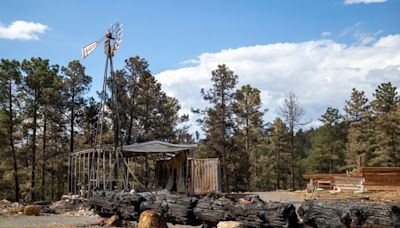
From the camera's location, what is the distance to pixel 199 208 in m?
11.0

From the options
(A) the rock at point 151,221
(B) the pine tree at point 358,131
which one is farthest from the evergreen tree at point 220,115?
(A) the rock at point 151,221

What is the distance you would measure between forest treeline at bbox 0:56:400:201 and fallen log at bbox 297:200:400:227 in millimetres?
16031

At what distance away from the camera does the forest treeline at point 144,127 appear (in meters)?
30.5

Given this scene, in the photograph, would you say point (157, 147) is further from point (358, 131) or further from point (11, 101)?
point (358, 131)

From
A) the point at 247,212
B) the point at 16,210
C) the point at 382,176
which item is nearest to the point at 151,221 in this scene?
the point at 247,212

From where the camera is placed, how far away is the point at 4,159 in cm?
3050

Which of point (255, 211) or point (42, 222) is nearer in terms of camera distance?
point (255, 211)

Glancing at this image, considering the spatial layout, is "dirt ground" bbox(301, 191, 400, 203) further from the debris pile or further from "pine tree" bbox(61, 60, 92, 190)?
"pine tree" bbox(61, 60, 92, 190)

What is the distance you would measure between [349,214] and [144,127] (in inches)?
1073

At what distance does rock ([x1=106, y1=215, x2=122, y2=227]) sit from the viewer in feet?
43.2

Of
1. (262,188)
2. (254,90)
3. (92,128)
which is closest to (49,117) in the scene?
(92,128)

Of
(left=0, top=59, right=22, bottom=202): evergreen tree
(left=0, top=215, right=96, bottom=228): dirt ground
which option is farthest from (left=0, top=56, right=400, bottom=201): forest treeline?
(left=0, top=215, right=96, bottom=228): dirt ground

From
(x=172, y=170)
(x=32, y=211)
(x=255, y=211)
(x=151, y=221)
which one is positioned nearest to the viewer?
(x=255, y=211)

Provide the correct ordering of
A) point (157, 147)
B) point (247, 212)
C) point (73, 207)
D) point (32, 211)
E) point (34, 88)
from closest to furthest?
1. point (247, 212)
2. point (32, 211)
3. point (73, 207)
4. point (157, 147)
5. point (34, 88)
